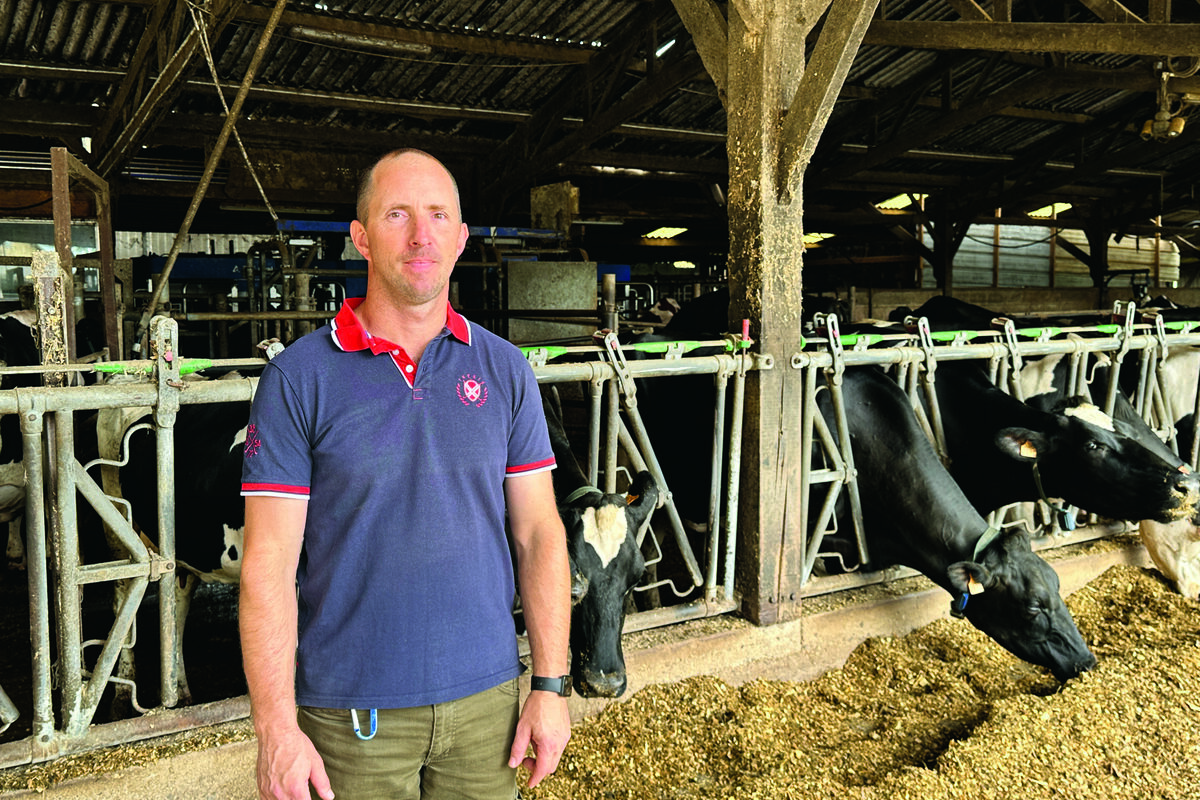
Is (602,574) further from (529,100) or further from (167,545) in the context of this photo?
(529,100)

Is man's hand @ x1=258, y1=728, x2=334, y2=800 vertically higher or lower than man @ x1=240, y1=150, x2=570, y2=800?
lower

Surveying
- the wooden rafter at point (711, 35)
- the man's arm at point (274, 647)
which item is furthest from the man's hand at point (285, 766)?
the wooden rafter at point (711, 35)

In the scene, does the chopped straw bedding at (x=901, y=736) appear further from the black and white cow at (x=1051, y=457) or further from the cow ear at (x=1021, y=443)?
the cow ear at (x=1021, y=443)

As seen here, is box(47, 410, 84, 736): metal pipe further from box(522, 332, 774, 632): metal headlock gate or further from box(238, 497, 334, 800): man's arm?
box(522, 332, 774, 632): metal headlock gate

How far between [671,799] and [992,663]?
189 centimetres

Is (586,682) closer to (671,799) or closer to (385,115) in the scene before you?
(671,799)

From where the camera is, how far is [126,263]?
31.5 feet

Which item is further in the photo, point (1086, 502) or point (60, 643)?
point (1086, 502)

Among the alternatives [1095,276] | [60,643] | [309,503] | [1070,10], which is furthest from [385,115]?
[1095,276]

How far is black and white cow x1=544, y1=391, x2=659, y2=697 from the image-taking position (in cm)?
279

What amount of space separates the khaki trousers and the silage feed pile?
1190mm

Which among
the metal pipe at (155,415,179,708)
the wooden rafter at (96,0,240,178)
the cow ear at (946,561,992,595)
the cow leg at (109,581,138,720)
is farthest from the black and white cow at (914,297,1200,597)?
the wooden rafter at (96,0,240,178)

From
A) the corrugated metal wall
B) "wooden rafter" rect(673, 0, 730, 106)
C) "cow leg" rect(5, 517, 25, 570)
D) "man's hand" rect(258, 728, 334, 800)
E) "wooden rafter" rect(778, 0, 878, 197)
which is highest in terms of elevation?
the corrugated metal wall

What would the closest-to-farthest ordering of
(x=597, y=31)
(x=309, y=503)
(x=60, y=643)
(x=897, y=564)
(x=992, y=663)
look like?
(x=309, y=503), (x=60, y=643), (x=992, y=663), (x=897, y=564), (x=597, y=31)
